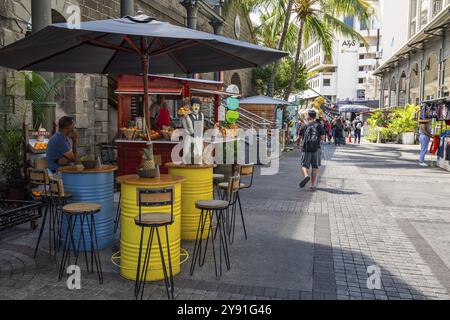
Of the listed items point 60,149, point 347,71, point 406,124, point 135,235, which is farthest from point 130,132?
point 347,71

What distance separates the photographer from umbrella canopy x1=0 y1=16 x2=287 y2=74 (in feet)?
14.1

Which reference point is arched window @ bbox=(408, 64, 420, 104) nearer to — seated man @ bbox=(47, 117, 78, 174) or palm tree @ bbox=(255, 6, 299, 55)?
palm tree @ bbox=(255, 6, 299, 55)

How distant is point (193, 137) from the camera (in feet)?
20.7

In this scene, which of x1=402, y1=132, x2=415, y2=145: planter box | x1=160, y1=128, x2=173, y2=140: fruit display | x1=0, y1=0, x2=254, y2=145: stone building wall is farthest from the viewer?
x1=402, y1=132, x2=415, y2=145: planter box

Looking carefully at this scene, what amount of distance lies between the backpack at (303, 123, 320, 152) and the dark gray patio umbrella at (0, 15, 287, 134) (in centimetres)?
343

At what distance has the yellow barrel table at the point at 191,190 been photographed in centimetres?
583

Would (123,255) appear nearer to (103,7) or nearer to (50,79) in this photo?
(50,79)

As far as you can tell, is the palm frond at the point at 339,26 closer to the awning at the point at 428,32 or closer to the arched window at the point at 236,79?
the awning at the point at 428,32

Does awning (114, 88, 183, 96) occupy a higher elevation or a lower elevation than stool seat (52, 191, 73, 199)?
higher

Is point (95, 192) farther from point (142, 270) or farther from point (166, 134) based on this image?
point (166, 134)

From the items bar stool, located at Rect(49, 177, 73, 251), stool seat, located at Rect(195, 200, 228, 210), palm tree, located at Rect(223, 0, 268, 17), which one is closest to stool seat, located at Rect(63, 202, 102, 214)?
bar stool, located at Rect(49, 177, 73, 251)

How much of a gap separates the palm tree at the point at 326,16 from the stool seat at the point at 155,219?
718 inches
